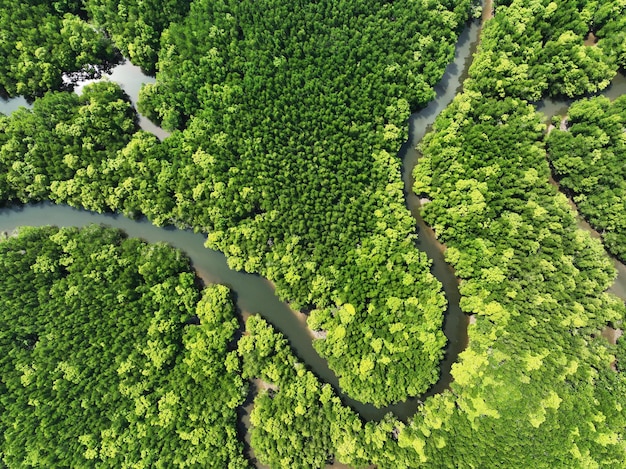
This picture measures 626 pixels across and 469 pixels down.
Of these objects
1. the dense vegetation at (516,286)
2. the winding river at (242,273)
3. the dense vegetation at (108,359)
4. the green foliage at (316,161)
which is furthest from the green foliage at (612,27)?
the dense vegetation at (108,359)

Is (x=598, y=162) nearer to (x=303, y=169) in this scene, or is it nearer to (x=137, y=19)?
(x=303, y=169)

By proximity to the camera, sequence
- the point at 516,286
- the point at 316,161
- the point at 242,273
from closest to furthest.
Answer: the point at 516,286, the point at 316,161, the point at 242,273

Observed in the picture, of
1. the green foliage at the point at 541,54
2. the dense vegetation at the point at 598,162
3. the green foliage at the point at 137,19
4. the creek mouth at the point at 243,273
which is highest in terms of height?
the green foliage at the point at 541,54

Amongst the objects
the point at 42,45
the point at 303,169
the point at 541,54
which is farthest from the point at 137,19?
the point at 541,54

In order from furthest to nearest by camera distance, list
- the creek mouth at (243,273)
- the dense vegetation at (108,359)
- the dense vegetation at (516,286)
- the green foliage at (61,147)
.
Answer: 1. the creek mouth at (243,273)
2. the green foliage at (61,147)
3. the dense vegetation at (516,286)
4. the dense vegetation at (108,359)

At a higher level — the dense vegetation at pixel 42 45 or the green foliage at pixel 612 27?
the green foliage at pixel 612 27

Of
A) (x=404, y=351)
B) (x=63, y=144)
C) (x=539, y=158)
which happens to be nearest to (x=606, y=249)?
(x=539, y=158)

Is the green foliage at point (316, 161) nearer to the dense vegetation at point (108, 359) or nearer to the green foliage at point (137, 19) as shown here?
the green foliage at point (137, 19)
